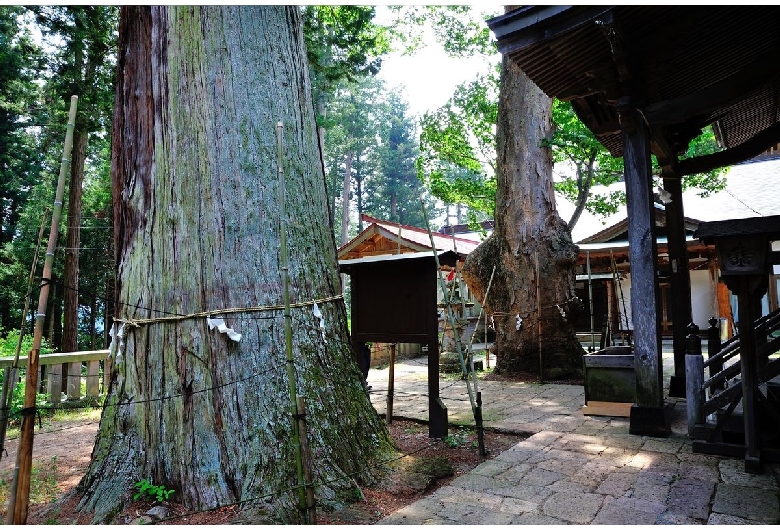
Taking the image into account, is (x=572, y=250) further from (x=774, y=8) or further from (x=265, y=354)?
(x=265, y=354)

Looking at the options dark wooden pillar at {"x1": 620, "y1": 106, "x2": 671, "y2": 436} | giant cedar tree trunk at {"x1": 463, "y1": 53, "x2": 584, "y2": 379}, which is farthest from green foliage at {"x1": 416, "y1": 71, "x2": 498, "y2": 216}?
dark wooden pillar at {"x1": 620, "y1": 106, "x2": 671, "y2": 436}

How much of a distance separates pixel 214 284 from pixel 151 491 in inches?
52.1

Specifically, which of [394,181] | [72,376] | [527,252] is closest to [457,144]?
[527,252]

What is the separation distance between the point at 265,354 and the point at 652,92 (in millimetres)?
5203

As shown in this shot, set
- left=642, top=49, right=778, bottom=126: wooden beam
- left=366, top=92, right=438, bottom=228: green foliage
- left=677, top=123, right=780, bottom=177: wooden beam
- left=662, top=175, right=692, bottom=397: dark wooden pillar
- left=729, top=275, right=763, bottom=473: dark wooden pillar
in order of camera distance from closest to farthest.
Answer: left=729, top=275, right=763, bottom=473: dark wooden pillar < left=642, top=49, right=778, bottom=126: wooden beam < left=677, top=123, right=780, bottom=177: wooden beam < left=662, top=175, right=692, bottom=397: dark wooden pillar < left=366, top=92, right=438, bottom=228: green foliage

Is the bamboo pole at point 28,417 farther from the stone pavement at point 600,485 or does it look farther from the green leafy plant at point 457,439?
the green leafy plant at point 457,439

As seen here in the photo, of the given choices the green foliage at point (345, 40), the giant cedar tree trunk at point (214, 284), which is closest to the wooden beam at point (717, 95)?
the giant cedar tree trunk at point (214, 284)

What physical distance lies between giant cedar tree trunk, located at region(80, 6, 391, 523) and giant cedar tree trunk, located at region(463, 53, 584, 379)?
5836 mm

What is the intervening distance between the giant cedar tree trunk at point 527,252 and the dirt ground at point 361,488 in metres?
4.32

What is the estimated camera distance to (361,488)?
322 centimetres

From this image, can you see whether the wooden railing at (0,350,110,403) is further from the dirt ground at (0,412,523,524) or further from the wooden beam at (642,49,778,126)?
the wooden beam at (642,49,778,126)

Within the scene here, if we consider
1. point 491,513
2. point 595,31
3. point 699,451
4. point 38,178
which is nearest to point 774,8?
point 595,31

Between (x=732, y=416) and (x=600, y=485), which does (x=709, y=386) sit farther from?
(x=600, y=485)

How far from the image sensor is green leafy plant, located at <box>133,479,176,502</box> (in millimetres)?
2951
